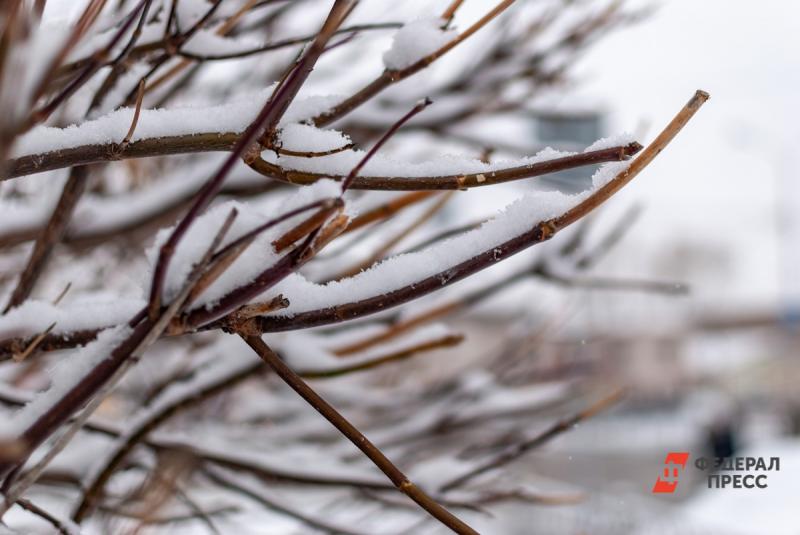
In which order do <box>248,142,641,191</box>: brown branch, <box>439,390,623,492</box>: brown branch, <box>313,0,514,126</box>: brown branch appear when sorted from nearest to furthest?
<box>248,142,641,191</box>: brown branch
<box>313,0,514,126</box>: brown branch
<box>439,390,623,492</box>: brown branch

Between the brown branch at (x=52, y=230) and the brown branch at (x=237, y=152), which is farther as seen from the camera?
the brown branch at (x=52, y=230)

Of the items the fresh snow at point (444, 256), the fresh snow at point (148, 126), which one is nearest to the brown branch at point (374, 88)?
the fresh snow at point (148, 126)

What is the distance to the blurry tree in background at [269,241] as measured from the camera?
63cm

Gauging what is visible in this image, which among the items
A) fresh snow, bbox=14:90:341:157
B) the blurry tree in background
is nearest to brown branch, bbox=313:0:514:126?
the blurry tree in background

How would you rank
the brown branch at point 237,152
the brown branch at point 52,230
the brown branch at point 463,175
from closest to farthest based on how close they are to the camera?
the brown branch at point 237,152 < the brown branch at point 463,175 < the brown branch at point 52,230

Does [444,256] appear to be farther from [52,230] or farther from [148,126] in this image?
[52,230]

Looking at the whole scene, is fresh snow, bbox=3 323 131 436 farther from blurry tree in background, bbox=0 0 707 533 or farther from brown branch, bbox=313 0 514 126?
brown branch, bbox=313 0 514 126

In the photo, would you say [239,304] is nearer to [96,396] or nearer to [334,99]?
[96,396]

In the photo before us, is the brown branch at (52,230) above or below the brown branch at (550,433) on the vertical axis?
above

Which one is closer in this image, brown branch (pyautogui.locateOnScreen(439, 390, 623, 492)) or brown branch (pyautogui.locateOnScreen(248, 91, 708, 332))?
brown branch (pyautogui.locateOnScreen(248, 91, 708, 332))

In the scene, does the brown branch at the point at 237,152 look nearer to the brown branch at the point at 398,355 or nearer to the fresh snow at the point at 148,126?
the fresh snow at the point at 148,126

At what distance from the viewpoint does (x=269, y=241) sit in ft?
2.16

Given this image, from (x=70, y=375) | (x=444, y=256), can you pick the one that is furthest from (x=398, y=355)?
(x=70, y=375)

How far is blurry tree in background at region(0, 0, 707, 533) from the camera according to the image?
0.63 meters
